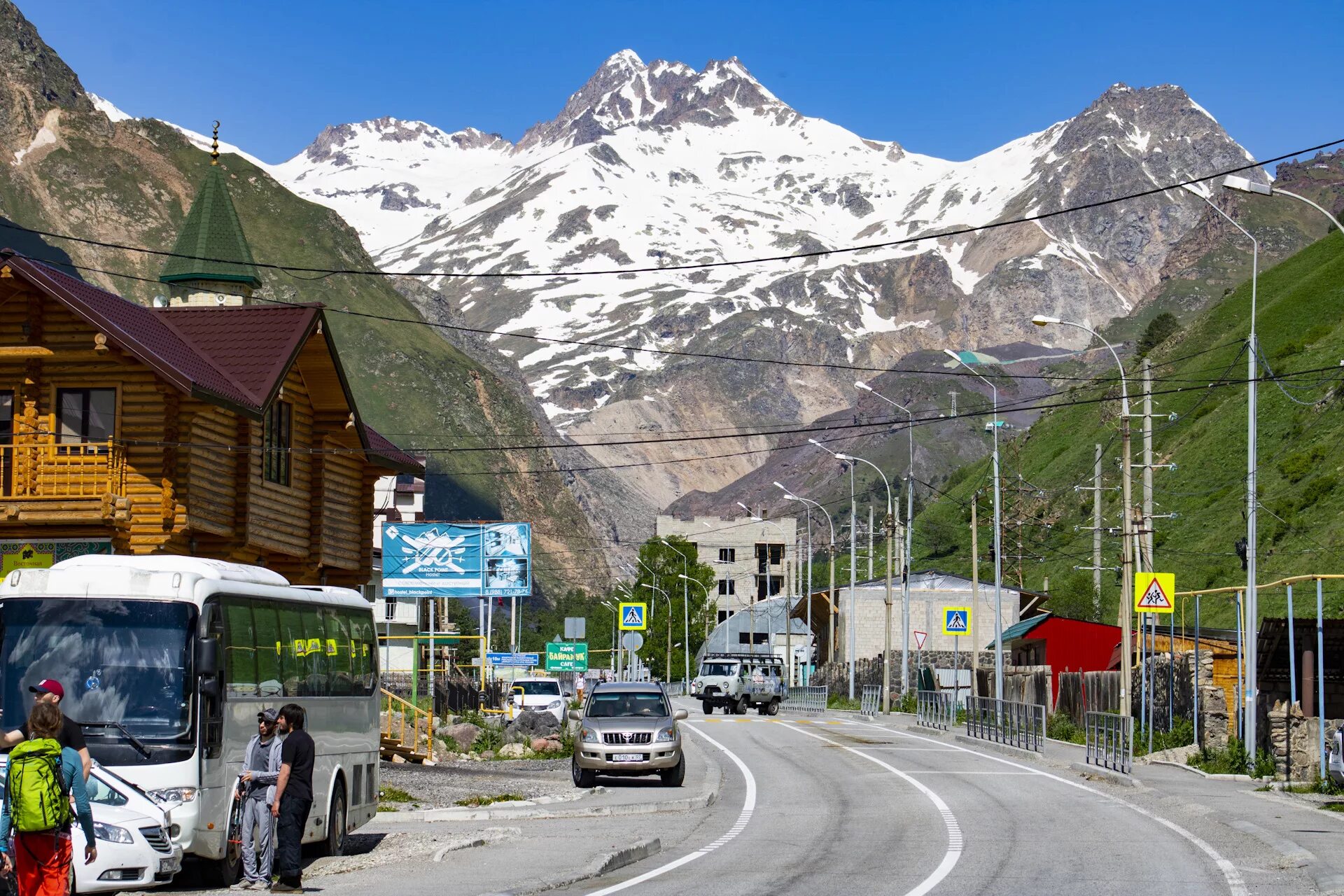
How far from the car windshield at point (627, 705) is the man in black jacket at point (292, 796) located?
1296 cm

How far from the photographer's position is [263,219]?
192 meters

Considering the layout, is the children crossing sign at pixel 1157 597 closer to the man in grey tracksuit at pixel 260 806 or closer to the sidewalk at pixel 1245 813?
the sidewalk at pixel 1245 813

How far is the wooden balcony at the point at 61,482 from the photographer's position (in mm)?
30688

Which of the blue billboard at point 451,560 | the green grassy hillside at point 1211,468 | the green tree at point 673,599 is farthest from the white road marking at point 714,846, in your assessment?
the green tree at point 673,599

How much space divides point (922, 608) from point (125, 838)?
→ 271 feet

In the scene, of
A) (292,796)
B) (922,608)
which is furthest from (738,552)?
(292,796)

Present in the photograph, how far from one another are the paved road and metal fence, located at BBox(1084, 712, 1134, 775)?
0.90m

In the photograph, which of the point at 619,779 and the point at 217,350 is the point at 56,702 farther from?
the point at 217,350

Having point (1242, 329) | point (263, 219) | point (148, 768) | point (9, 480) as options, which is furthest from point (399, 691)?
point (263, 219)

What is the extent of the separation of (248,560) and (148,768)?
20.7 m

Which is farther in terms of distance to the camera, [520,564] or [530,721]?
[520,564]

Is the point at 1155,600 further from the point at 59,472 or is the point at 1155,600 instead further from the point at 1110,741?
the point at 59,472

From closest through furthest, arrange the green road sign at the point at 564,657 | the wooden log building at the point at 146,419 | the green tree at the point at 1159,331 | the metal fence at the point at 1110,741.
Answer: the metal fence at the point at 1110,741
the wooden log building at the point at 146,419
the green road sign at the point at 564,657
the green tree at the point at 1159,331

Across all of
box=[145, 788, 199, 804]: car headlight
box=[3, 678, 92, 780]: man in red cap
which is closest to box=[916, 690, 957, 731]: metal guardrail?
box=[145, 788, 199, 804]: car headlight
